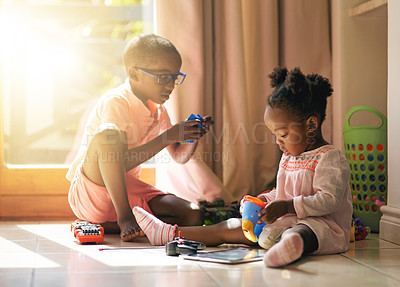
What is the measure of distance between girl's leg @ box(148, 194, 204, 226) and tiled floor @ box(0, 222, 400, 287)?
10.9 inches

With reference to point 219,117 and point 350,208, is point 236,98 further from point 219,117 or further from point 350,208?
point 350,208

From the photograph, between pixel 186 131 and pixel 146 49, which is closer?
pixel 186 131

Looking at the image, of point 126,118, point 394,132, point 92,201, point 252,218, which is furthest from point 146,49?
point 394,132

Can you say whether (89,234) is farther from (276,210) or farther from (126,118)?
(276,210)

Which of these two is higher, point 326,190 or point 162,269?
point 326,190

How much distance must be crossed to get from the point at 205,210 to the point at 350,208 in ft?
2.03

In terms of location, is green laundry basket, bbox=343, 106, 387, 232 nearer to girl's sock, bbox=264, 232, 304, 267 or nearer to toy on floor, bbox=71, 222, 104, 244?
girl's sock, bbox=264, 232, 304, 267

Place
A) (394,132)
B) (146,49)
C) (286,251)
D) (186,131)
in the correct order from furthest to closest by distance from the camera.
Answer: (146,49)
(186,131)
(394,132)
(286,251)

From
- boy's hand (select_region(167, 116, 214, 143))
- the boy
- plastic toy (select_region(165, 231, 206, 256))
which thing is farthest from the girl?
boy's hand (select_region(167, 116, 214, 143))

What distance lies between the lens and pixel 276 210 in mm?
1423

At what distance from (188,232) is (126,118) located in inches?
19.2

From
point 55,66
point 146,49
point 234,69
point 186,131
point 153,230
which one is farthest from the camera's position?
point 55,66

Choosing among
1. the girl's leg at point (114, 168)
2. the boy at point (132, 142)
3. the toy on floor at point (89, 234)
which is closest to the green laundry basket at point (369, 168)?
the boy at point (132, 142)

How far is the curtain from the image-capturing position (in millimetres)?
2164
